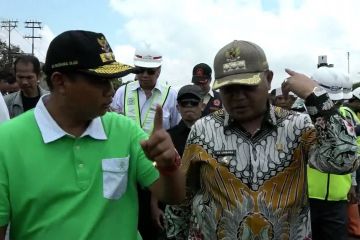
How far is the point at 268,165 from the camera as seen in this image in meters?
2.55

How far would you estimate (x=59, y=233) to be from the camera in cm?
216

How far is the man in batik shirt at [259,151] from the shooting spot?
2.49 meters

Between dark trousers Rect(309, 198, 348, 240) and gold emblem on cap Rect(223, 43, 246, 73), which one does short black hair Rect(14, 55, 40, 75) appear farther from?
gold emblem on cap Rect(223, 43, 246, 73)

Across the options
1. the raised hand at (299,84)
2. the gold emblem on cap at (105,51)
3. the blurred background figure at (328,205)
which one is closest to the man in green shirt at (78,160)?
the gold emblem on cap at (105,51)

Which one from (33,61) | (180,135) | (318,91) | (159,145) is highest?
(33,61)

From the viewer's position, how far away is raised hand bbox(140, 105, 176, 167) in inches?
79.9

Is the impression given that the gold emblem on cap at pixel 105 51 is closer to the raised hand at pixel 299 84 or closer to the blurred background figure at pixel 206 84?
the raised hand at pixel 299 84

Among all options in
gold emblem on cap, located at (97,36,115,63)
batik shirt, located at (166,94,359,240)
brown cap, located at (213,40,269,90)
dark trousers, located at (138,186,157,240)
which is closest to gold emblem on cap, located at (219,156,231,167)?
batik shirt, located at (166,94,359,240)

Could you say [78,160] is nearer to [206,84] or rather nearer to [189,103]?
[189,103]

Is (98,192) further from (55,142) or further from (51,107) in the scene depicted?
(51,107)

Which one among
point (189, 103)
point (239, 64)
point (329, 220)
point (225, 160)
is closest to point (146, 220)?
point (189, 103)

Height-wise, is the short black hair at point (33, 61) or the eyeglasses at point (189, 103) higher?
the short black hair at point (33, 61)

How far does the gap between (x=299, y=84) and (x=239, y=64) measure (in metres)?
0.32

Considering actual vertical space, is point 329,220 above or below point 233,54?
below
